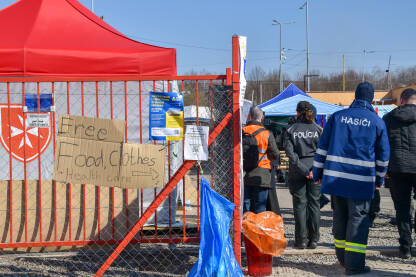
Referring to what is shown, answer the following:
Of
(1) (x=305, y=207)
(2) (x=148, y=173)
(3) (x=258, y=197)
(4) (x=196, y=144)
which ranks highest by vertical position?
(4) (x=196, y=144)

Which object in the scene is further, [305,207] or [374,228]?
[374,228]

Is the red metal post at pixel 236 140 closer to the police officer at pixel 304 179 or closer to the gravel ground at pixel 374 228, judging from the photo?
the police officer at pixel 304 179

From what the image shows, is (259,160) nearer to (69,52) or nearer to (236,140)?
(236,140)

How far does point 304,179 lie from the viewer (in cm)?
568

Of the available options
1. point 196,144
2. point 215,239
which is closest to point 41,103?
point 196,144

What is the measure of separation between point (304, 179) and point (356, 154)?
120cm

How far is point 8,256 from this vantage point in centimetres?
548

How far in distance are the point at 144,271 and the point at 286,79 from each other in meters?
69.3

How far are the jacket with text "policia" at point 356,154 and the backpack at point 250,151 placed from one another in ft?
3.56

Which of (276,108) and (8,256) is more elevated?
(276,108)

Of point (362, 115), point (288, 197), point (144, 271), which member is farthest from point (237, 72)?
point (288, 197)

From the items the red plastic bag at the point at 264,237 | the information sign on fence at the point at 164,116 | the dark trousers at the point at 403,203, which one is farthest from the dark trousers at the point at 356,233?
the information sign on fence at the point at 164,116

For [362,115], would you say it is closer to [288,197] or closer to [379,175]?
[379,175]

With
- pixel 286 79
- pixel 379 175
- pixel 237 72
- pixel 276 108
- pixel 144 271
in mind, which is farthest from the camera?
pixel 286 79
